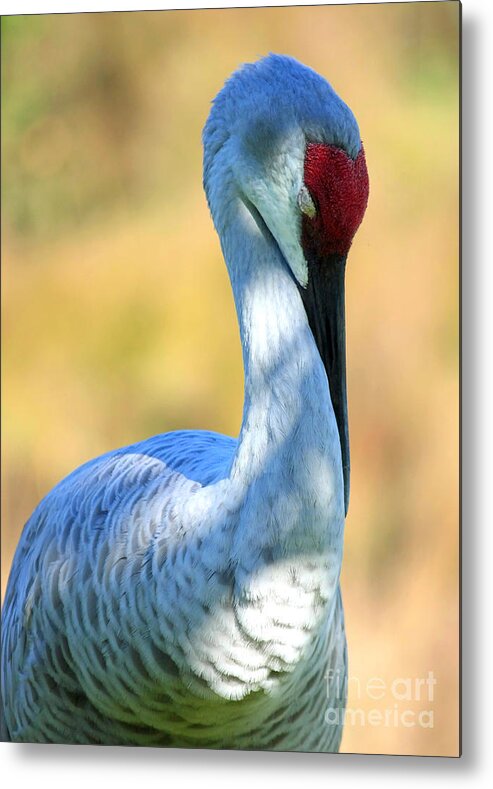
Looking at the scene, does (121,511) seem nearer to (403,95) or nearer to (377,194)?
(377,194)

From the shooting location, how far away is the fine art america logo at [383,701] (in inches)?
80.4

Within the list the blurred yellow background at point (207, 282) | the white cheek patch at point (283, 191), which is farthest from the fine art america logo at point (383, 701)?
the white cheek patch at point (283, 191)

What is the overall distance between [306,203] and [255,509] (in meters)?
0.44

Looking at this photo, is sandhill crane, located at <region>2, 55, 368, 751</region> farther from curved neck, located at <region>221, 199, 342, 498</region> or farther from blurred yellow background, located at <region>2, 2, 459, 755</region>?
blurred yellow background, located at <region>2, 2, 459, 755</region>

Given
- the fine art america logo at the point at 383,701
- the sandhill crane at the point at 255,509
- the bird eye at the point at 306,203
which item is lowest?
the fine art america logo at the point at 383,701

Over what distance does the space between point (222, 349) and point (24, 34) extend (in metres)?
0.70

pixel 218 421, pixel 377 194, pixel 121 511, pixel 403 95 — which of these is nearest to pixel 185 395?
pixel 218 421

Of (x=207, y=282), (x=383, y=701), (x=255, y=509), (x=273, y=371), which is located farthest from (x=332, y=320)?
(x=383, y=701)

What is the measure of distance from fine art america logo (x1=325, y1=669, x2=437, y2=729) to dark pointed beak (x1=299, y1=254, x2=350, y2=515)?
0.44 meters

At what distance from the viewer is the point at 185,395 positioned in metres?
2.24

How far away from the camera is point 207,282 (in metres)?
2.16

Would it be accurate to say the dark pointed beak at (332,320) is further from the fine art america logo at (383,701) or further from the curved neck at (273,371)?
the fine art america logo at (383,701)

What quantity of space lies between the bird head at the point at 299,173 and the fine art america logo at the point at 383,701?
481 mm

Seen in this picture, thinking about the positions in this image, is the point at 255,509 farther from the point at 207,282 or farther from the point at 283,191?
the point at 207,282
